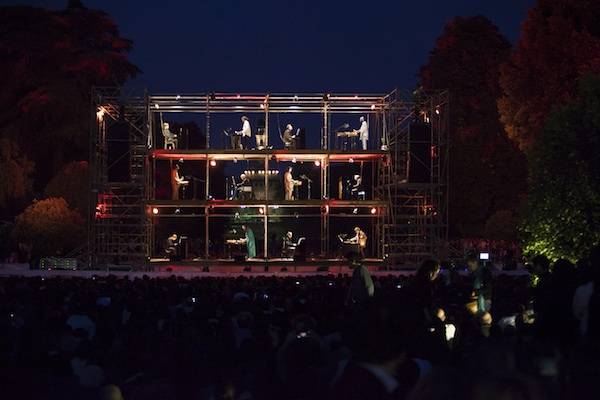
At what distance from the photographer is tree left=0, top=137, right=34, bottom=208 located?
1683 inches

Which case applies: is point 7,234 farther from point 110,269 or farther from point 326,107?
point 326,107

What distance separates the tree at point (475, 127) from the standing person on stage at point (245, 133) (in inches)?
509

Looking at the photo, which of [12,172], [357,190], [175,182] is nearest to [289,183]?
[357,190]

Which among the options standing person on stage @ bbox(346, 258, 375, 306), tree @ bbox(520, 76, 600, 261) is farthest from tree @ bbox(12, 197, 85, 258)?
standing person on stage @ bbox(346, 258, 375, 306)

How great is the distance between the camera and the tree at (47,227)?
3691 centimetres

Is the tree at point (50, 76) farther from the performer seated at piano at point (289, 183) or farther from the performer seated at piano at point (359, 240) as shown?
the performer seated at piano at point (359, 240)

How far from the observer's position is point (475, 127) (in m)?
48.6

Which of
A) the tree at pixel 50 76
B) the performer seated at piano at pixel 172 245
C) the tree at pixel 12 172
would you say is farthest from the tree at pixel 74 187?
the performer seated at piano at pixel 172 245

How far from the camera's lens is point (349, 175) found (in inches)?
1497

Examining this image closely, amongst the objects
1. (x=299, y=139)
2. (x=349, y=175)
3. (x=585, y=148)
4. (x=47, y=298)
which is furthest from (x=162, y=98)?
(x=47, y=298)

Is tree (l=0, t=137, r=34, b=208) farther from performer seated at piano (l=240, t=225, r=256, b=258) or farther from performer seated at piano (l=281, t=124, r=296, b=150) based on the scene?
performer seated at piano (l=281, t=124, r=296, b=150)

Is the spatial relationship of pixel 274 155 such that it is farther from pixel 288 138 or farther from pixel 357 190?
pixel 357 190

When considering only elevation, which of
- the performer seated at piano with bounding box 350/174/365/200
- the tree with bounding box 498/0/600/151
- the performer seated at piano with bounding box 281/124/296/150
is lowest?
the performer seated at piano with bounding box 350/174/365/200

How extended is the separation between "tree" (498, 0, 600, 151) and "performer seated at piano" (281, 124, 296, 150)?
31.1ft
